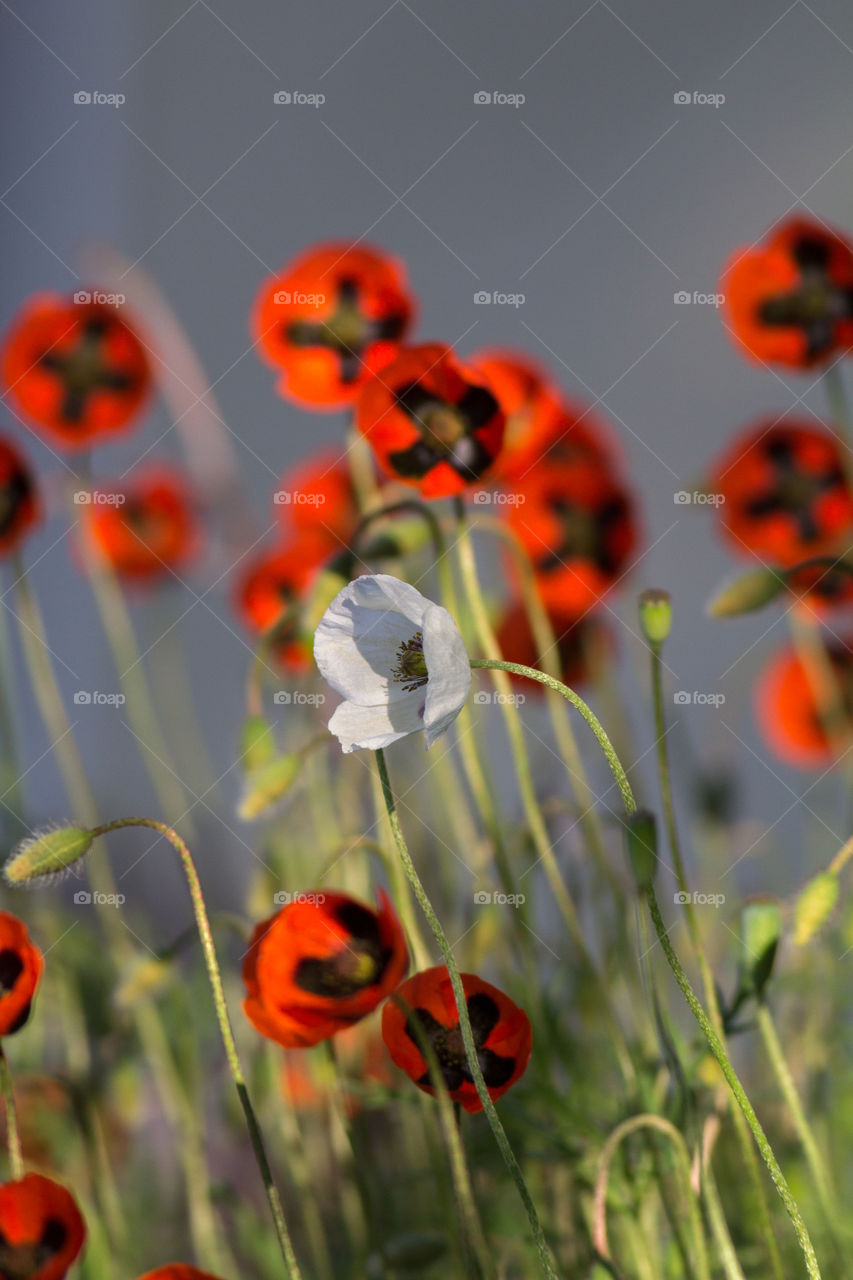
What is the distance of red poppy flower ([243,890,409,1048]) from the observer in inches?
18.7

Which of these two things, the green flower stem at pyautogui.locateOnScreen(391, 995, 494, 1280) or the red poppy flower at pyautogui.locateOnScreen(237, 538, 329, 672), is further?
the red poppy flower at pyautogui.locateOnScreen(237, 538, 329, 672)

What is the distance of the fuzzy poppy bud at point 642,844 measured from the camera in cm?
43

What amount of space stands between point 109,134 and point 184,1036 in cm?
167

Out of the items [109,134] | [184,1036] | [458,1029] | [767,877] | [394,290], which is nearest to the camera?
[458,1029]

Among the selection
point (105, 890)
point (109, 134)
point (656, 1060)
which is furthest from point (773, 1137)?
point (109, 134)

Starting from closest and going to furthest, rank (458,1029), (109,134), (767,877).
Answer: (458,1029) → (767,877) → (109,134)

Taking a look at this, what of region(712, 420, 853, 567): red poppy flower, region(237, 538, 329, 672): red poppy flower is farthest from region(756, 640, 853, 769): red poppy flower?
region(237, 538, 329, 672): red poppy flower

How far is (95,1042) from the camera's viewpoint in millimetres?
795

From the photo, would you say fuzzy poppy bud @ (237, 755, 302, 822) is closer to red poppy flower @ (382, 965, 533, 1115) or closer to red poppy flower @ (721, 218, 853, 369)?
red poppy flower @ (382, 965, 533, 1115)

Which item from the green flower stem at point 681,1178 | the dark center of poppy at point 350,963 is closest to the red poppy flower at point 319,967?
the dark center of poppy at point 350,963

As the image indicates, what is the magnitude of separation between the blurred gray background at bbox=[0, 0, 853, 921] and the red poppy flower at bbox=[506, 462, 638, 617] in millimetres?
71

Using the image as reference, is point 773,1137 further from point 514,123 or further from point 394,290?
point 514,123

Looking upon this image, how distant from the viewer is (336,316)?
0.66 metres

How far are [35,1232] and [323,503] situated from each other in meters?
0.56
